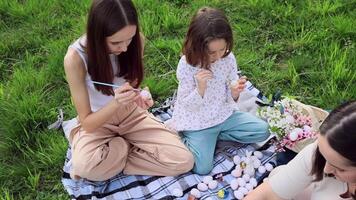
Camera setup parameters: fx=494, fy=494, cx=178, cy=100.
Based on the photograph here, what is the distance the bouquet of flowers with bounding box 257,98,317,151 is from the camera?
8.74 ft

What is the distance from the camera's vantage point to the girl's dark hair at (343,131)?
6.01ft

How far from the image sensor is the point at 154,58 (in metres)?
3.74

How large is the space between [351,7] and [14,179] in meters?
2.92

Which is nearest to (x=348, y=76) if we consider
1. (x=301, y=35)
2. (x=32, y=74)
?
(x=301, y=35)

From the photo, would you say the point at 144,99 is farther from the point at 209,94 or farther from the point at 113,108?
the point at 209,94

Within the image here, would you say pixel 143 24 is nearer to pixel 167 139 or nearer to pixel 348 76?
pixel 167 139

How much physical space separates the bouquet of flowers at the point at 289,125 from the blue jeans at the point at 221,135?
7.9 inches

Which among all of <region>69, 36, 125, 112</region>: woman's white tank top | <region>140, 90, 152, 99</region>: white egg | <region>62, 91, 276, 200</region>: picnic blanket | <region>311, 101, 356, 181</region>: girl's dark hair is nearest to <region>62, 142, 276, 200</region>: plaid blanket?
<region>62, 91, 276, 200</region>: picnic blanket

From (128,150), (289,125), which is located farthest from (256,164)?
(128,150)

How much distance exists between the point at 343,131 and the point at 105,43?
123 cm

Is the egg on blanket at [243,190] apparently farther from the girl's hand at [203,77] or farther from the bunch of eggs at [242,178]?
the girl's hand at [203,77]

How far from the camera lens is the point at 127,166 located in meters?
2.88

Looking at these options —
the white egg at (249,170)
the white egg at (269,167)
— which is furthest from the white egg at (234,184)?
the white egg at (269,167)

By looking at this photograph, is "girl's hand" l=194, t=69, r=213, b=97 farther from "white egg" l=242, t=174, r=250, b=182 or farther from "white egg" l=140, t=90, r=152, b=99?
"white egg" l=242, t=174, r=250, b=182
